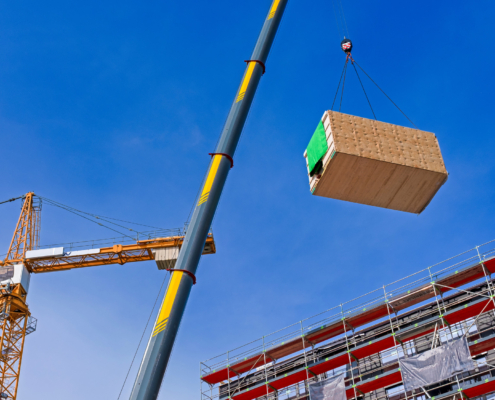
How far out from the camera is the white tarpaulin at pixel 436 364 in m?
21.1

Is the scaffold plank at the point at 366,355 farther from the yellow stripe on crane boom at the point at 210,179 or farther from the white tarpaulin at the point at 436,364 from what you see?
the yellow stripe on crane boom at the point at 210,179


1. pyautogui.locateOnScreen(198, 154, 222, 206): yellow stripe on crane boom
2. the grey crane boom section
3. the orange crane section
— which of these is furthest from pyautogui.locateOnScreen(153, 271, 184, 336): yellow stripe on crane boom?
the orange crane section

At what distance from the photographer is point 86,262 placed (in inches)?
1708

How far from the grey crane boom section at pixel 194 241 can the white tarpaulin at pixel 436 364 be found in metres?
11.1

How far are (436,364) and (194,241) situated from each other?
12229mm

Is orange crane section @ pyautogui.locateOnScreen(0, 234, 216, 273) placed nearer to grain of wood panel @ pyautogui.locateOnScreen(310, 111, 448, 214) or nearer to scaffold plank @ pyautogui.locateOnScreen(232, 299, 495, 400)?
scaffold plank @ pyautogui.locateOnScreen(232, 299, 495, 400)

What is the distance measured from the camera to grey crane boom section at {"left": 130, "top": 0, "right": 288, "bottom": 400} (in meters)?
11.7

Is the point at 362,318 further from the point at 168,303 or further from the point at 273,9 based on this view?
the point at 168,303

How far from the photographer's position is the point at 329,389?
2453 centimetres

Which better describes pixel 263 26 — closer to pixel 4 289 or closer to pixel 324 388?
pixel 324 388

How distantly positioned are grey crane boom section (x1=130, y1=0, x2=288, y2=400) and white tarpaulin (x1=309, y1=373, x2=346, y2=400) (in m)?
12.3

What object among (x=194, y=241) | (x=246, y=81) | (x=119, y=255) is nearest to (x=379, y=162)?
(x=246, y=81)

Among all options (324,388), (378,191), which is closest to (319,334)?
(324,388)

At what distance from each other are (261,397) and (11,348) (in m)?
22.6
